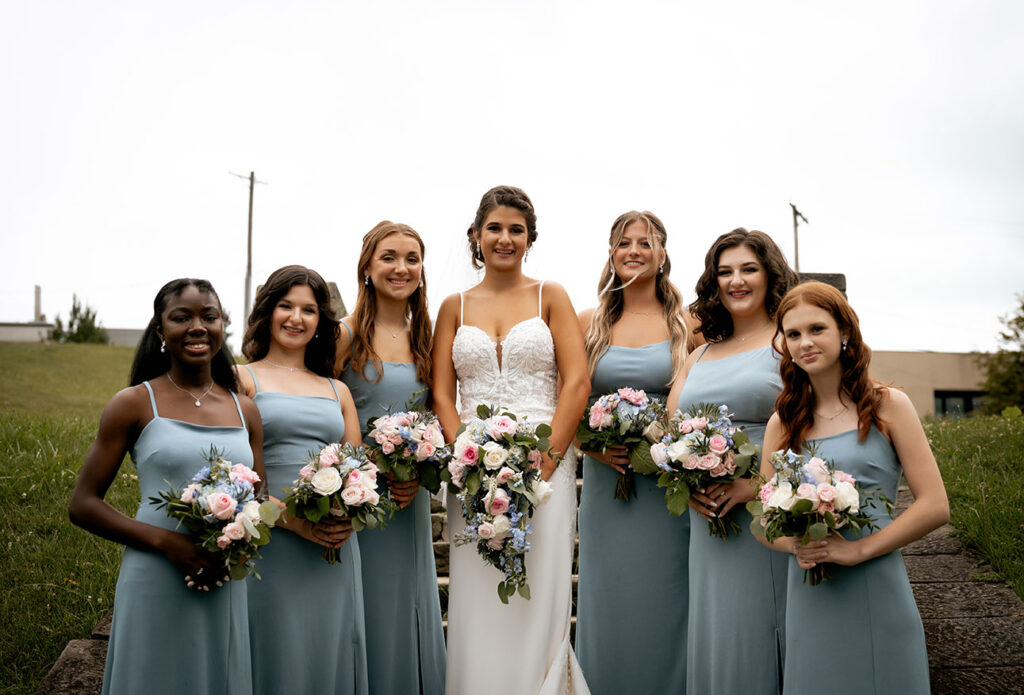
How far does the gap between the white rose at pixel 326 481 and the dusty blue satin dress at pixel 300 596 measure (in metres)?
0.32

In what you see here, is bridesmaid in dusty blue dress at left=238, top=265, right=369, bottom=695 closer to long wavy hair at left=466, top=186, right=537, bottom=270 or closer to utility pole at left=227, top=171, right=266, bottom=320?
long wavy hair at left=466, top=186, right=537, bottom=270

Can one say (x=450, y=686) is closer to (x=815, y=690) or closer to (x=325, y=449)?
(x=325, y=449)

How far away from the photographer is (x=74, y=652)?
5680mm

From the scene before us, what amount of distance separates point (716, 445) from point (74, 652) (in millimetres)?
4599

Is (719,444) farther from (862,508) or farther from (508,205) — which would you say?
(508,205)

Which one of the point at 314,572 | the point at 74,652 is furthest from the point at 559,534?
the point at 74,652

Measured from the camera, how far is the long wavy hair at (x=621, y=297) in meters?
5.45

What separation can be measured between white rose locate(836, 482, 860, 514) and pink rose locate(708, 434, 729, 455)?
2.66 feet

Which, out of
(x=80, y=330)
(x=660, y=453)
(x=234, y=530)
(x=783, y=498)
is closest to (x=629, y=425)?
(x=660, y=453)

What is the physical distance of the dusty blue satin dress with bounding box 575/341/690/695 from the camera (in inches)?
200

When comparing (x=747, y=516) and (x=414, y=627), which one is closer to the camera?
(x=747, y=516)

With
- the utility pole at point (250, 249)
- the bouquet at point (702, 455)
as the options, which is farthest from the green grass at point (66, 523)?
the utility pole at point (250, 249)

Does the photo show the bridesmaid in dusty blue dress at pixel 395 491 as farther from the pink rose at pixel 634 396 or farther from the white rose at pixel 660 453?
the white rose at pixel 660 453

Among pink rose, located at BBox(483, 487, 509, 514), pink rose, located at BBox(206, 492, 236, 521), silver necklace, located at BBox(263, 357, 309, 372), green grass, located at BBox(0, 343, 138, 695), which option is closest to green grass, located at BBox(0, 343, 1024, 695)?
green grass, located at BBox(0, 343, 138, 695)
